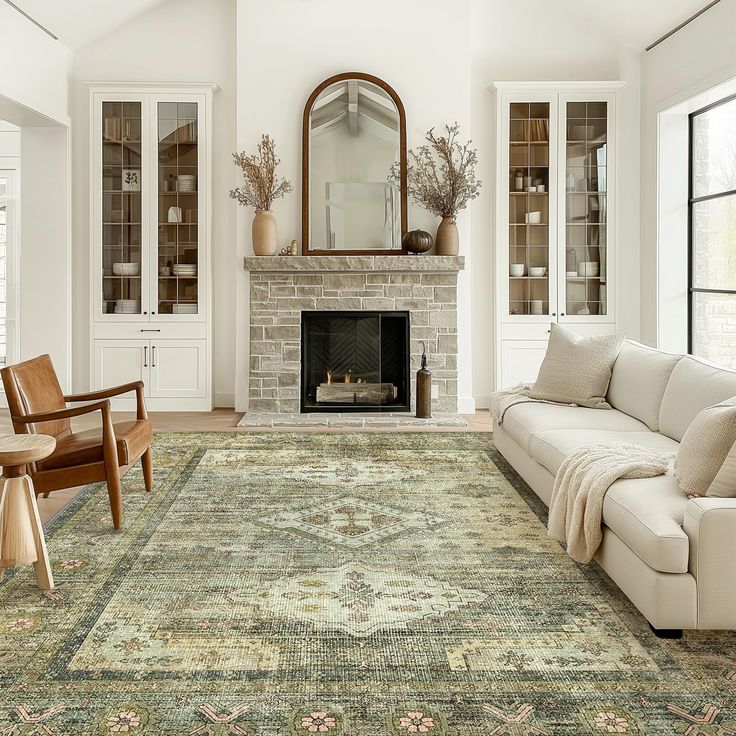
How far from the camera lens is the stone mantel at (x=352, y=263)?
22.8 ft

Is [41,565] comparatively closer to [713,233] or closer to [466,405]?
[466,405]

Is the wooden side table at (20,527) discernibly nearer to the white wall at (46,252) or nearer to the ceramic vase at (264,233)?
the ceramic vase at (264,233)

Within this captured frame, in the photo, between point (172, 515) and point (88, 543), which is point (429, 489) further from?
point (88, 543)

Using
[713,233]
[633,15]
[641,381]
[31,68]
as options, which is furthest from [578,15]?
[31,68]

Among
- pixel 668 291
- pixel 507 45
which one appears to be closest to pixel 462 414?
pixel 668 291

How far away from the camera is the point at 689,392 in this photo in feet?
12.6

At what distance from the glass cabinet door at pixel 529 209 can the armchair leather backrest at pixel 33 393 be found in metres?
4.36

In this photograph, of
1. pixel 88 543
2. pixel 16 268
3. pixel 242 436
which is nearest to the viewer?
pixel 88 543

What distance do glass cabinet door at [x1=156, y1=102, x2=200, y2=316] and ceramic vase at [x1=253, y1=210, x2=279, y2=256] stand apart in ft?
2.22

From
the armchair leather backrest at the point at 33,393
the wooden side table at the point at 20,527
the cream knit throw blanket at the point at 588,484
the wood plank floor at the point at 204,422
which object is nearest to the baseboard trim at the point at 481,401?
the wood plank floor at the point at 204,422

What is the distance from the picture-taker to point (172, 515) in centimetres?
404

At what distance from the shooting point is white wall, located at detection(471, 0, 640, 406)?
24.2 feet

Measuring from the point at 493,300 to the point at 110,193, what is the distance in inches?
144

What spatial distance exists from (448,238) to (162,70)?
3085mm
